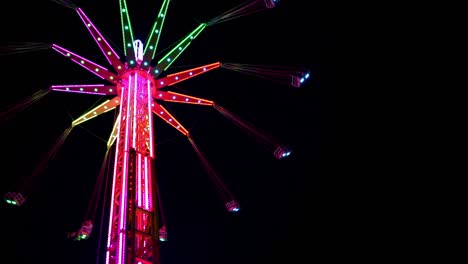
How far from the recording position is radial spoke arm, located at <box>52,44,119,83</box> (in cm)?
1424

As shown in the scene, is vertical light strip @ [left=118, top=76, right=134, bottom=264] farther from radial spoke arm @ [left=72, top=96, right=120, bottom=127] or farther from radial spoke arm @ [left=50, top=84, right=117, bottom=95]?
radial spoke arm @ [left=72, top=96, right=120, bottom=127]

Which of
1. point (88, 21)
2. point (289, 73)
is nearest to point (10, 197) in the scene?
point (88, 21)

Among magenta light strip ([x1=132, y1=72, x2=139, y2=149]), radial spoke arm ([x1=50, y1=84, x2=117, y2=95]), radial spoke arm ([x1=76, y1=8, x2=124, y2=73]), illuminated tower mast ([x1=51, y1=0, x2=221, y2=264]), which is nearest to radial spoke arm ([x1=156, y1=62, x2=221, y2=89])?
illuminated tower mast ([x1=51, y1=0, x2=221, y2=264])

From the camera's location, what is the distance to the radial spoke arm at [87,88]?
1430 centimetres

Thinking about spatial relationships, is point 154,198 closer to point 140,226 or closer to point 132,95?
point 140,226

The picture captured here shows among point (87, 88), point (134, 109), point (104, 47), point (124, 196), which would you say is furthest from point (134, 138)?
point (104, 47)

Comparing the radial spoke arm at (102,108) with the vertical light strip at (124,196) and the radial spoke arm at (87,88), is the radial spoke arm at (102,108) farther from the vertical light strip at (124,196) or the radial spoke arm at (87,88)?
the vertical light strip at (124,196)

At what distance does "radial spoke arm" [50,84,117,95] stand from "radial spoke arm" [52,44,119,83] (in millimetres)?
362

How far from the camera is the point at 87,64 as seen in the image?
14266 millimetres

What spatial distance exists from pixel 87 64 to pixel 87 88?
707 mm

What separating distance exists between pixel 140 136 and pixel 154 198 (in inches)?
76.3

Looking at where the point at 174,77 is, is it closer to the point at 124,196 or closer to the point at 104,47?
the point at 104,47

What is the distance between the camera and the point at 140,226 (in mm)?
11188

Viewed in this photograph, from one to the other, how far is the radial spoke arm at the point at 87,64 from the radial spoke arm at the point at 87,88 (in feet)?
1.19
